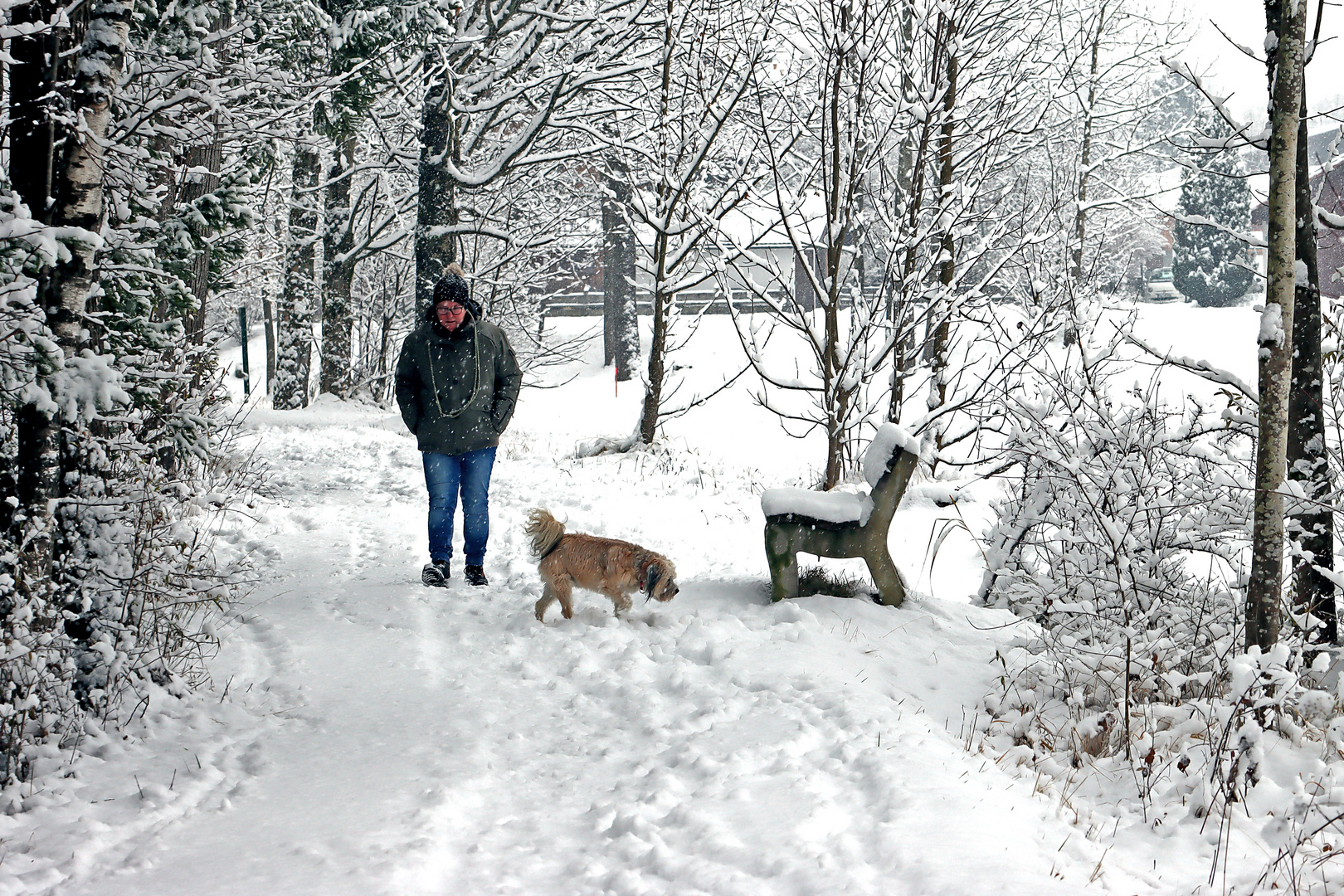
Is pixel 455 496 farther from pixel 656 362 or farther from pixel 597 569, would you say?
pixel 656 362

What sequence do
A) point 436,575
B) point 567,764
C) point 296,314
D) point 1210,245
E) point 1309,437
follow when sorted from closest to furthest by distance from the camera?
point 567,764
point 1309,437
point 436,575
point 296,314
point 1210,245

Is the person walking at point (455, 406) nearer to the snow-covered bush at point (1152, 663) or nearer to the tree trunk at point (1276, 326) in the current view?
the snow-covered bush at point (1152, 663)

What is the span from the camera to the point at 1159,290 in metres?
42.3

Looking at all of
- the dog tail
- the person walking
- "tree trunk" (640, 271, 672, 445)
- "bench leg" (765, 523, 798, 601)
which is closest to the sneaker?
the person walking

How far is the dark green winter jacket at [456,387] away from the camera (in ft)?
18.6

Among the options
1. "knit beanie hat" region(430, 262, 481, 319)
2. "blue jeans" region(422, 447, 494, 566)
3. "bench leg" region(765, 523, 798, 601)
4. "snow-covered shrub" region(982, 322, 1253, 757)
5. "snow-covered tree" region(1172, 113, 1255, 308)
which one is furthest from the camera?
"snow-covered tree" region(1172, 113, 1255, 308)

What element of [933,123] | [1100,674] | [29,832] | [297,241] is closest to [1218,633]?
[1100,674]

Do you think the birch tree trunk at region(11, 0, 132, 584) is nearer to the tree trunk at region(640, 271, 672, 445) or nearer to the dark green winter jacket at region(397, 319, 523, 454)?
the dark green winter jacket at region(397, 319, 523, 454)

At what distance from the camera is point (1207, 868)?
285 cm

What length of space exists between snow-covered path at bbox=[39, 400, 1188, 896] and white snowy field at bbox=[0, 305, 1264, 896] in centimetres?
1

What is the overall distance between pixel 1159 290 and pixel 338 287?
1605 inches

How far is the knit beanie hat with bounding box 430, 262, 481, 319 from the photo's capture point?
18.4ft

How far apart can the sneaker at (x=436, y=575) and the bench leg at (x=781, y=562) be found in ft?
7.27

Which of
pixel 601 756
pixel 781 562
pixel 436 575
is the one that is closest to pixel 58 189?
pixel 436 575
